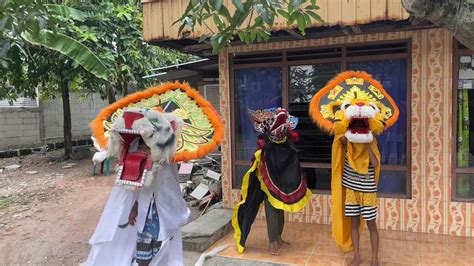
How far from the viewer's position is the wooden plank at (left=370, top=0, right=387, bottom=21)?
3979 millimetres

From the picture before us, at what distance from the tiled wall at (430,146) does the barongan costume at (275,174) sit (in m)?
1.45

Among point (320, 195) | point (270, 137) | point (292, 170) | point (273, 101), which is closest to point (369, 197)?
point (292, 170)

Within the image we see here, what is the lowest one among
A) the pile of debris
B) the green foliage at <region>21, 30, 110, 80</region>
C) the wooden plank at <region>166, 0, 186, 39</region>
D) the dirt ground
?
the dirt ground

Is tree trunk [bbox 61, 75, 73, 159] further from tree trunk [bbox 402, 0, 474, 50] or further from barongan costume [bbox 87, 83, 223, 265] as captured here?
tree trunk [bbox 402, 0, 474, 50]

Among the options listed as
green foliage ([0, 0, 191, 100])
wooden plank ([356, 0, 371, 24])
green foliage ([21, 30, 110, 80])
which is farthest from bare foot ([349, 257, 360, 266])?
green foliage ([0, 0, 191, 100])

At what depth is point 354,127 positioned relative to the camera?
371cm

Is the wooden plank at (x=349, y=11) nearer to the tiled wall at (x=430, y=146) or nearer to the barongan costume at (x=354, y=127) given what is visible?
the barongan costume at (x=354, y=127)

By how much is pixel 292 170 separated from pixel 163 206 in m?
1.54

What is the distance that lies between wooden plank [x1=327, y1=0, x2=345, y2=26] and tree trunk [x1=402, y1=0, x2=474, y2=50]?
2369mm

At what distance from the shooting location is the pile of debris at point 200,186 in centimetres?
654

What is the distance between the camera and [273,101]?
5.64m

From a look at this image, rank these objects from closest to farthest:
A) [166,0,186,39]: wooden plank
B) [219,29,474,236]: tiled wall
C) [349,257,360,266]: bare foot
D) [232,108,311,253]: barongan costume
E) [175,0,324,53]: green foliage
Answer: [175,0,324,53]: green foliage
[349,257,360,266]: bare foot
[232,108,311,253]: barongan costume
[219,29,474,236]: tiled wall
[166,0,186,39]: wooden plank

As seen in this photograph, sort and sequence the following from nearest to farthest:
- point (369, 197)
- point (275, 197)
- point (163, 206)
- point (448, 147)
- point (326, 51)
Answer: point (163, 206)
point (369, 197)
point (275, 197)
point (448, 147)
point (326, 51)

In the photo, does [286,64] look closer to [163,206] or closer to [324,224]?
[324,224]
